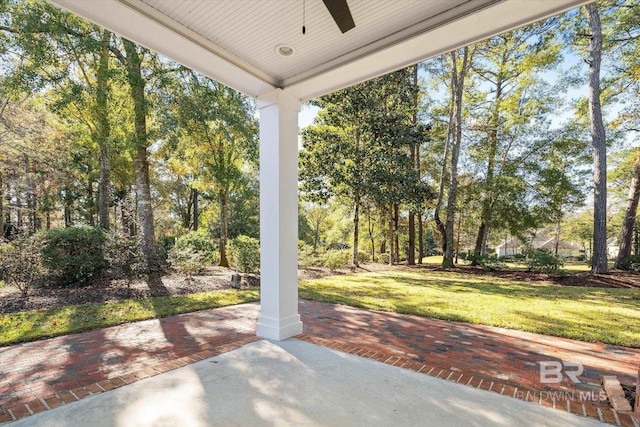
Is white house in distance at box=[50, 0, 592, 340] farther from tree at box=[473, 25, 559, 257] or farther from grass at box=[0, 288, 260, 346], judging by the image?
tree at box=[473, 25, 559, 257]

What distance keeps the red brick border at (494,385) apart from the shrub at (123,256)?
16.5 feet

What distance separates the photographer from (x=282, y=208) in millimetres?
3549

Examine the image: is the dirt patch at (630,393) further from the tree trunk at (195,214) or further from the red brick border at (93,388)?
the tree trunk at (195,214)

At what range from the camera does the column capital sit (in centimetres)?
355

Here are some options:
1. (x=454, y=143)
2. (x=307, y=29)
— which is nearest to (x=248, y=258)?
(x=307, y=29)

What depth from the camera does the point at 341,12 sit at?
203cm

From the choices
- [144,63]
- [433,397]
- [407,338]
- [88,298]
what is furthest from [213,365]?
[144,63]

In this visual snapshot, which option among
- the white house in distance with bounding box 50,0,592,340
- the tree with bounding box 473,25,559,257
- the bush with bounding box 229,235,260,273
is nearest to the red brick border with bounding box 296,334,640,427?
the white house in distance with bounding box 50,0,592,340

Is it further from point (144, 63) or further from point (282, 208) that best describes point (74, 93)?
point (282, 208)

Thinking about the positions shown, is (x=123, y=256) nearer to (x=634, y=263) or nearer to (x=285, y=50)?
(x=285, y=50)

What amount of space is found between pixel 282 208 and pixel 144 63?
708 centimetres

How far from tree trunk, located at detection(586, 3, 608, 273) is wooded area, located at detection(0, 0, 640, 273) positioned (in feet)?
0.14

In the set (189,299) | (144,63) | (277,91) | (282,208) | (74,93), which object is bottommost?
(189,299)

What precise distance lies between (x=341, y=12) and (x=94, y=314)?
540cm
